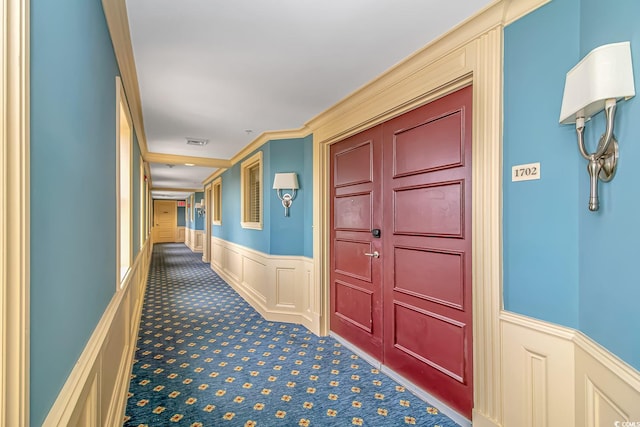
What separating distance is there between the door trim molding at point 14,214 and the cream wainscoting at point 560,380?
1.78 meters

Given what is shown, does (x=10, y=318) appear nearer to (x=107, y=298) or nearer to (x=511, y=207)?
(x=107, y=298)

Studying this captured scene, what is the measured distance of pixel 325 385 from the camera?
2.58 metres

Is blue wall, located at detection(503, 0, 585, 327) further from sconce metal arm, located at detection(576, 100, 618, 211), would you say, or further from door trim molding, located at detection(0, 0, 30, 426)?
door trim molding, located at detection(0, 0, 30, 426)

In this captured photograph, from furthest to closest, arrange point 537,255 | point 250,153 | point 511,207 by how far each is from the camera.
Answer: point 250,153 → point 511,207 → point 537,255

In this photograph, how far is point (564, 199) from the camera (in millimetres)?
1543

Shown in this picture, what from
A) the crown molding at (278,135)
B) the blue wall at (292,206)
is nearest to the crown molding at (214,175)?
the crown molding at (278,135)

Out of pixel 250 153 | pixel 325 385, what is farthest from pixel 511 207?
pixel 250 153

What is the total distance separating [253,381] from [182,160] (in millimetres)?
4486

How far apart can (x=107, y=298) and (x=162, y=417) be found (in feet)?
3.17

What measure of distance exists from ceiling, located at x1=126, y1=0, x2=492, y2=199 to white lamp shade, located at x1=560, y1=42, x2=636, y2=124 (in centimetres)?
79

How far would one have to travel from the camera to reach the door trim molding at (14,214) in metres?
0.61

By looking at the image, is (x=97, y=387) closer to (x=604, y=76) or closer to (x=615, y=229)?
(x=615, y=229)

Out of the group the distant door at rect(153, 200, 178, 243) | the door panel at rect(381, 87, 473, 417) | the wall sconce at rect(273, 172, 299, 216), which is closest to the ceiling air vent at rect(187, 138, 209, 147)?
the wall sconce at rect(273, 172, 299, 216)

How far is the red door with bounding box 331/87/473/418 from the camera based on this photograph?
211 cm
